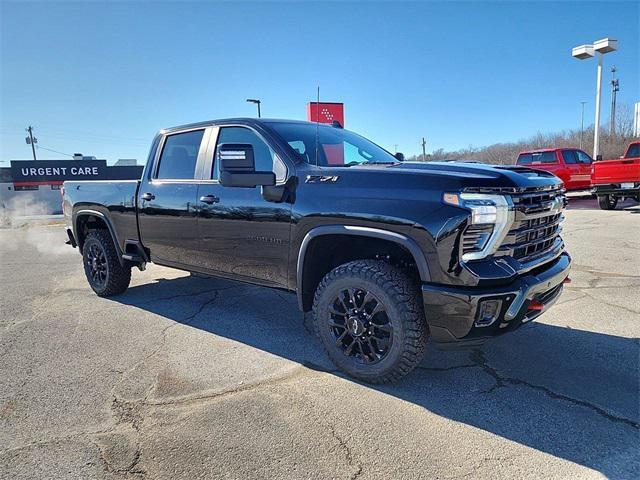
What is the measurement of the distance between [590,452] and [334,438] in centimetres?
137

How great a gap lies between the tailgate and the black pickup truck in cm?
1164

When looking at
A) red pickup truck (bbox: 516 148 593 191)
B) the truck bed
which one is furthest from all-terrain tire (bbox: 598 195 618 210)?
the truck bed

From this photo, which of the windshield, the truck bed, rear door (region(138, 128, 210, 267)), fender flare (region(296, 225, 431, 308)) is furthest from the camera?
the truck bed

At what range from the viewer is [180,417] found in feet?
9.00

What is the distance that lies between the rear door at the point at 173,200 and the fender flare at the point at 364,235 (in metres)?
1.38

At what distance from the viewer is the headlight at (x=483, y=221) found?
2615 mm

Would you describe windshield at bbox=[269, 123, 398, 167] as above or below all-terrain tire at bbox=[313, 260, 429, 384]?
above

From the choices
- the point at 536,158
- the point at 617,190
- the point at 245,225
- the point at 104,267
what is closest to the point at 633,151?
the point at 617,190

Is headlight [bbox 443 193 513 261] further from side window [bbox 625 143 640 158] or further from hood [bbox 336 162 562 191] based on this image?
side window [bbox 625 143 640 158]

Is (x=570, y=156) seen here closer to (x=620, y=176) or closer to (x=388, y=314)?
(x=620, y=176)

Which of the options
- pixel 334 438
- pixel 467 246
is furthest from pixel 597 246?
pixel 334 438

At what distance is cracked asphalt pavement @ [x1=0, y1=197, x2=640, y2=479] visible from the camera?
229 centimetres

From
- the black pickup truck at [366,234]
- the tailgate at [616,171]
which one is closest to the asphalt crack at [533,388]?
the black pickup truck at [366,234]

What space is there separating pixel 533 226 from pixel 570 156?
676 inches
